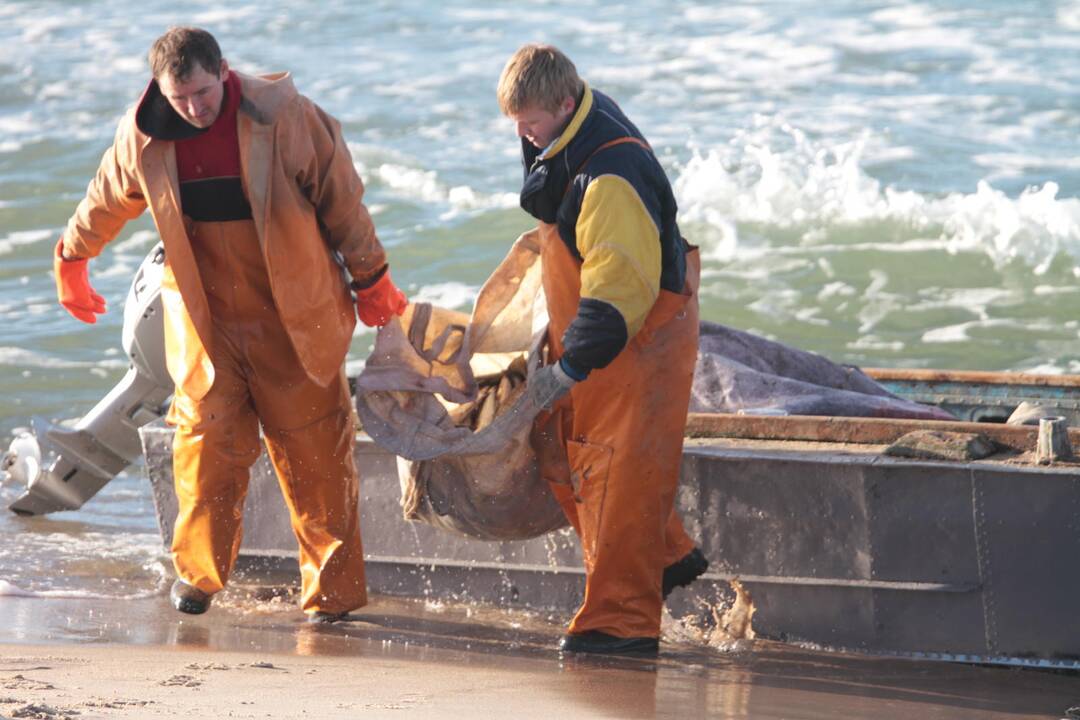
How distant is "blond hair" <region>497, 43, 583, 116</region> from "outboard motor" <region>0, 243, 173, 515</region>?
1.59 meters

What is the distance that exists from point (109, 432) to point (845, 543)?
261 cm

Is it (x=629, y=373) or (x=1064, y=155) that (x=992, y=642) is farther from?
(x=1064, y=155)

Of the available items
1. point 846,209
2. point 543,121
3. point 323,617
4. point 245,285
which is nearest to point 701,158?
point 846,209

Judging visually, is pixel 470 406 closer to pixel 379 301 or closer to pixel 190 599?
Result: pixel 379 301

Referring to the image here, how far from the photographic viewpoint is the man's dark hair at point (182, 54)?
14.5 feet

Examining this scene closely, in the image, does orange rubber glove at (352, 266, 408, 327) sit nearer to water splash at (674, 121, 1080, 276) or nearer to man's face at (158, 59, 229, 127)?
man's face at (158, 59, 229, 127)

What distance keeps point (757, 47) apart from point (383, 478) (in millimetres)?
12828

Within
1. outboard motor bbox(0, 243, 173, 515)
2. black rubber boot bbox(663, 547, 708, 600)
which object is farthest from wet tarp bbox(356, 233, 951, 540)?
outboard motor bbox(0, 243, 173, 515)

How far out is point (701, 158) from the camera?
561 inches

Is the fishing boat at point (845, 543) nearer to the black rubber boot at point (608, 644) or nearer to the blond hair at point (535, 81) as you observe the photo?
the black rubber boot at point (608, 644)

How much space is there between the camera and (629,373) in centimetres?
462

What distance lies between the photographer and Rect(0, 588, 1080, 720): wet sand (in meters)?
Answer: 3.94

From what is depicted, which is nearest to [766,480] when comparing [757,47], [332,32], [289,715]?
[289,715]

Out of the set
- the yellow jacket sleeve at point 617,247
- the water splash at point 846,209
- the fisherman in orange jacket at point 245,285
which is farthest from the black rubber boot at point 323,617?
the water splash at point 846,209
